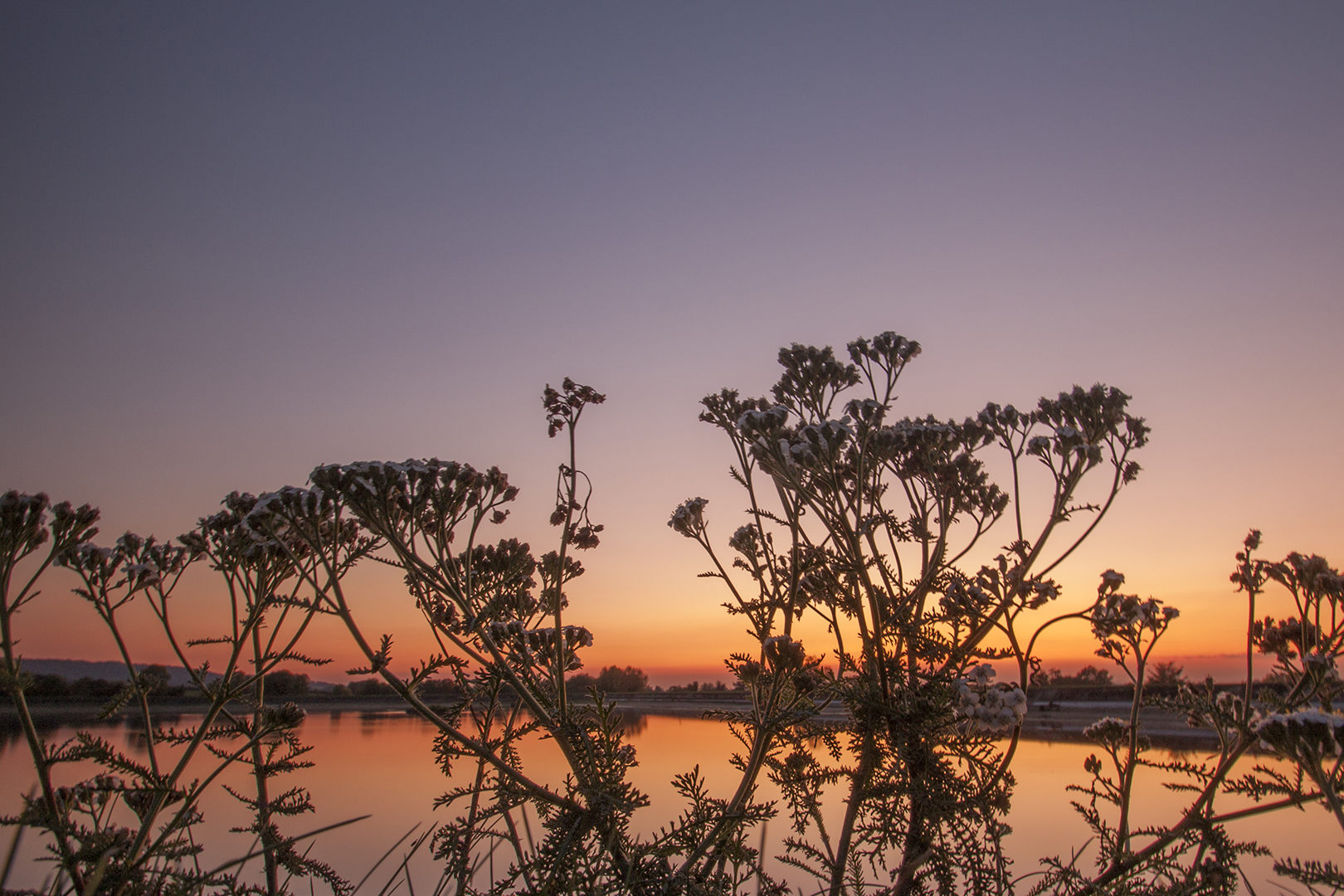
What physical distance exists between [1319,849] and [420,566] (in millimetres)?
9622

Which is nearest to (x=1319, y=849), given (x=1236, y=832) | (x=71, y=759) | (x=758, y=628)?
(x=1236, y=832)

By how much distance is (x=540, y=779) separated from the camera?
1131 centimetres

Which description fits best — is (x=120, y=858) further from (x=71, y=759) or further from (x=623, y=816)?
(x=623, y=816)

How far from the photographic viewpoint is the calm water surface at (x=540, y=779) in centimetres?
713

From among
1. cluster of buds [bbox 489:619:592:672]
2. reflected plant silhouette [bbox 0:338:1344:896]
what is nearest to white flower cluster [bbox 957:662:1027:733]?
reflected plant silhouette [bbox 0:338:1344:896]

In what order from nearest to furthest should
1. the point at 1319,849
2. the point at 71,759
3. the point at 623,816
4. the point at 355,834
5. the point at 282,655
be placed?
the point at 623,816 → the point at 71,759 → the point at 282,655 → the point at 1319,849 → the point at 355,834

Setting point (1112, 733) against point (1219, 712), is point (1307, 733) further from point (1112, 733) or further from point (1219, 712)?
point (1112, 733)

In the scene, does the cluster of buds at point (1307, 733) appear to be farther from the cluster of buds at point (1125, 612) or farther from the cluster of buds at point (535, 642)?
the cluster of buds at point (535, 642)

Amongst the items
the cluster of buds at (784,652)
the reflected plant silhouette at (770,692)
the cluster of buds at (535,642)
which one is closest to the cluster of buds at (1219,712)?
the reflected plant silhouette at (770,692)

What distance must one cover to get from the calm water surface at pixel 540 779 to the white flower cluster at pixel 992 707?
4.75 ft

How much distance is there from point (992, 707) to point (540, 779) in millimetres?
9821

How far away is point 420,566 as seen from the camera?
3.19 metres

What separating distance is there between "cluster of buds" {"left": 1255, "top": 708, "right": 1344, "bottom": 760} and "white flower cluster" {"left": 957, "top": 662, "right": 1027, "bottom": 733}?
0.84 m

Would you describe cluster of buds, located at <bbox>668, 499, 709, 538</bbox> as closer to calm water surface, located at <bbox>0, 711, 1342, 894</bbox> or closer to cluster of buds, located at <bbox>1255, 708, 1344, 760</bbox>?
calm water surface, located at <bbox>0, 711, 1342, 894</bbox>
